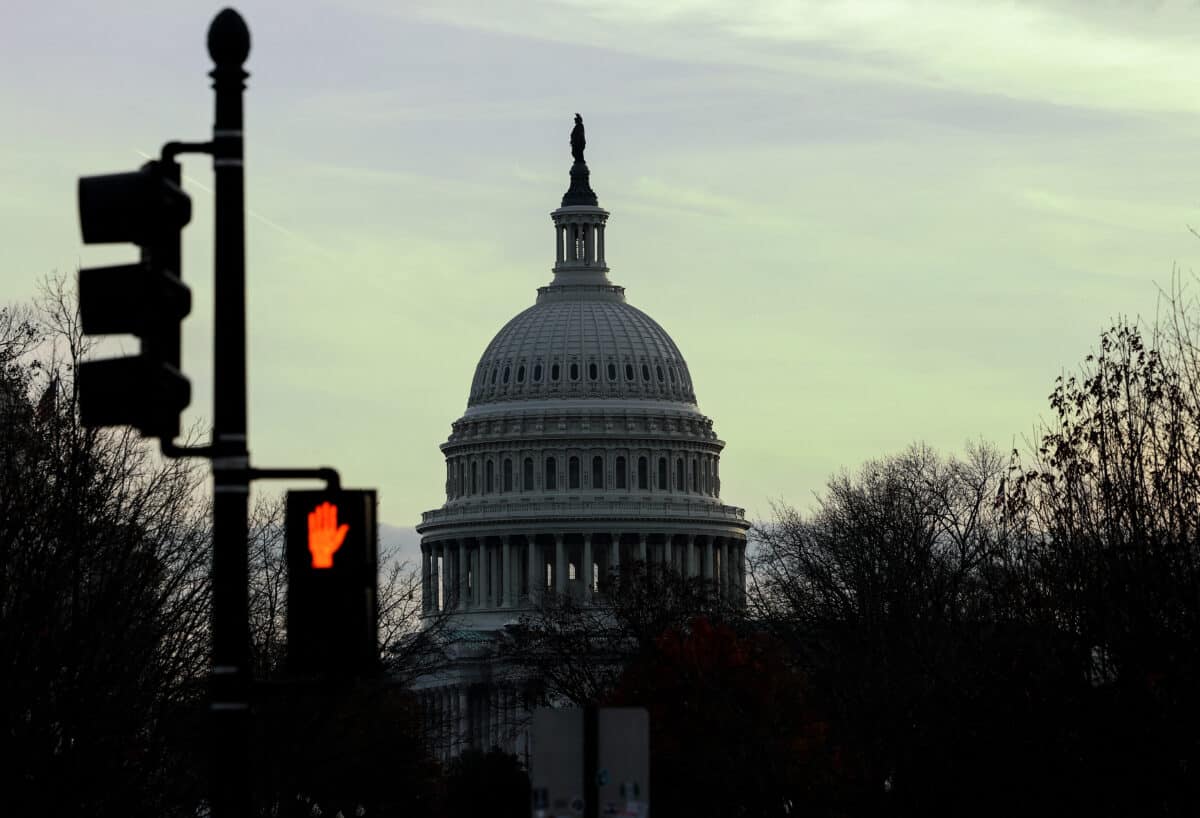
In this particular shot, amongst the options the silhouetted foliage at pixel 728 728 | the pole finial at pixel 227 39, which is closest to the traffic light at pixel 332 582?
the pole finial at pixel 227 39

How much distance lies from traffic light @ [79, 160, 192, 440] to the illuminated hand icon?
0.76m

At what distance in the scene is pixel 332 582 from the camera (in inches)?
521

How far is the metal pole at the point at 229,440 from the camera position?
13.6 metres

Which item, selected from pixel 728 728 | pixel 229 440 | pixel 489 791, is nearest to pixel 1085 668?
pixel 229 440

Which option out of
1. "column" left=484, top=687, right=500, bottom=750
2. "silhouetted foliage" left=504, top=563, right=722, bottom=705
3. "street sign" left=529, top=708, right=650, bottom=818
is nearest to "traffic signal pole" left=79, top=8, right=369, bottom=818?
"street sign" left=529, top=708, right=650, bottom=818

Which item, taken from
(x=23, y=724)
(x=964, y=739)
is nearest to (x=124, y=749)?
(x=23, y=724)

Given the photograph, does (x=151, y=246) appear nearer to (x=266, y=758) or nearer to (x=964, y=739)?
(x=964, y=739)

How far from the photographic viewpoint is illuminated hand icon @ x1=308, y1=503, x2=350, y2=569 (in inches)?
519

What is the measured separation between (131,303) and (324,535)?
55.0 inches

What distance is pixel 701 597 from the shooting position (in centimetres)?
9962

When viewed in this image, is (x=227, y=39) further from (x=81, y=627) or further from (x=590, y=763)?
(x=81, y=627)

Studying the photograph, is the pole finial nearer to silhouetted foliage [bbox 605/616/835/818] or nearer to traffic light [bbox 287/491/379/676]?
traffic light [bbox 287/491/379/676]

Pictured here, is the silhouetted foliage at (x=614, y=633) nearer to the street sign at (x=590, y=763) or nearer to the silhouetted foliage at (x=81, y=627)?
the silhouetted foliage at (x=81, y=627)

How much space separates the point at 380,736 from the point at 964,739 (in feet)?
121
